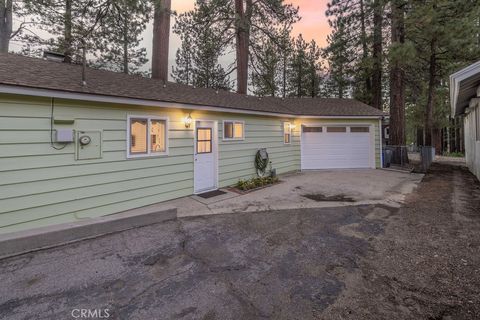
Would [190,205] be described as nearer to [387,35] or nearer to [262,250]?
[262,250]

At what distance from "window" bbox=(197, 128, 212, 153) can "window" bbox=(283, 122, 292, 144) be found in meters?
4.08

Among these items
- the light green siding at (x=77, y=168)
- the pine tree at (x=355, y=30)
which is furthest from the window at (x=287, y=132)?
the pine tree at (x=355, y=30)

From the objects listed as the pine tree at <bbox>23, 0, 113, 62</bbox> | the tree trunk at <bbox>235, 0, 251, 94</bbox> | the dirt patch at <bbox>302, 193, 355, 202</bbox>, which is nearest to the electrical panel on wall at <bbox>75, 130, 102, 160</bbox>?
the pine tree at <bbox>23, 0, 113, 62</bbox>

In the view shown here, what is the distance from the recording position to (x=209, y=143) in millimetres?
6812

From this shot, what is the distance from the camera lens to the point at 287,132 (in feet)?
32.6

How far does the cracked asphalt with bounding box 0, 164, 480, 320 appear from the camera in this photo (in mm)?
2135

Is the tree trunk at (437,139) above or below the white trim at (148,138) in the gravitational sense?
above

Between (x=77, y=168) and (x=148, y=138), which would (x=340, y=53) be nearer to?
(x=148, y=138)

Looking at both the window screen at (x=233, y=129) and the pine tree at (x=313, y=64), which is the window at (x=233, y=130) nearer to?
the window screen at (x=233, y=129)

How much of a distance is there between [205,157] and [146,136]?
6.15 feet

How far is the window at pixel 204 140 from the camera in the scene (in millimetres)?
6539

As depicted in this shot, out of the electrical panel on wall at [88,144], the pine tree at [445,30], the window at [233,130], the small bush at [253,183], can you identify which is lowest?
the small bush at [253,183]

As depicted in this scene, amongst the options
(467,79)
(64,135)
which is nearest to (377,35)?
(467,79)

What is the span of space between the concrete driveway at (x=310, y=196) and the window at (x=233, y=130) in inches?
75.2
